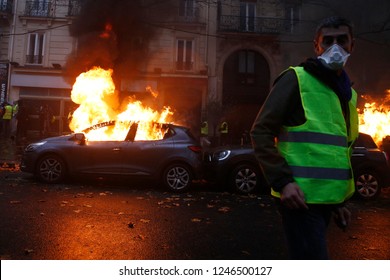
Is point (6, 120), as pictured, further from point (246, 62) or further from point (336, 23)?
point (336, 23)

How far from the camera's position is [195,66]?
70.9 feet

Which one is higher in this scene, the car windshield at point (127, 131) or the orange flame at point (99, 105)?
the orange flame at point (99, 105)

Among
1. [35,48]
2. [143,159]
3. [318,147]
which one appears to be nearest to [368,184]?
[143,159]

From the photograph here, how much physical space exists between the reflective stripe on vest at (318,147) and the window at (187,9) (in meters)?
20.9

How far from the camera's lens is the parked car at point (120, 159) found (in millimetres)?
7703

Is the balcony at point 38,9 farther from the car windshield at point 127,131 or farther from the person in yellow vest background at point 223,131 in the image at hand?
the car windshield at point 127,131

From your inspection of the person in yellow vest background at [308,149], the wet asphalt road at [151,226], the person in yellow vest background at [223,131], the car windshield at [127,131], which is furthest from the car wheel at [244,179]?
the person in yellow vest background at [223,131]

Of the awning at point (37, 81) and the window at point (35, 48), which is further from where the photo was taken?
the window at point (35, 48)

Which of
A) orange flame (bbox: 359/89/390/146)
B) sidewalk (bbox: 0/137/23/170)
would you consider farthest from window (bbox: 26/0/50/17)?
orange flame (bbox: 359/89/390/146)

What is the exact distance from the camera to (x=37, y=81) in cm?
2159

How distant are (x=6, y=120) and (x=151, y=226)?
56.2 ft

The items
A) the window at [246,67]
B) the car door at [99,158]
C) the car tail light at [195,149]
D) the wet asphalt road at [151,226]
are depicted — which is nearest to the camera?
the wet asphalt road at [151,226]

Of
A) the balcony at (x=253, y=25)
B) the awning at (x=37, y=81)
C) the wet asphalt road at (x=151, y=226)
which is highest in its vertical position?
the balcony at (x=253, y=25)

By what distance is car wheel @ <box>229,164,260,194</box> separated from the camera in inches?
305
